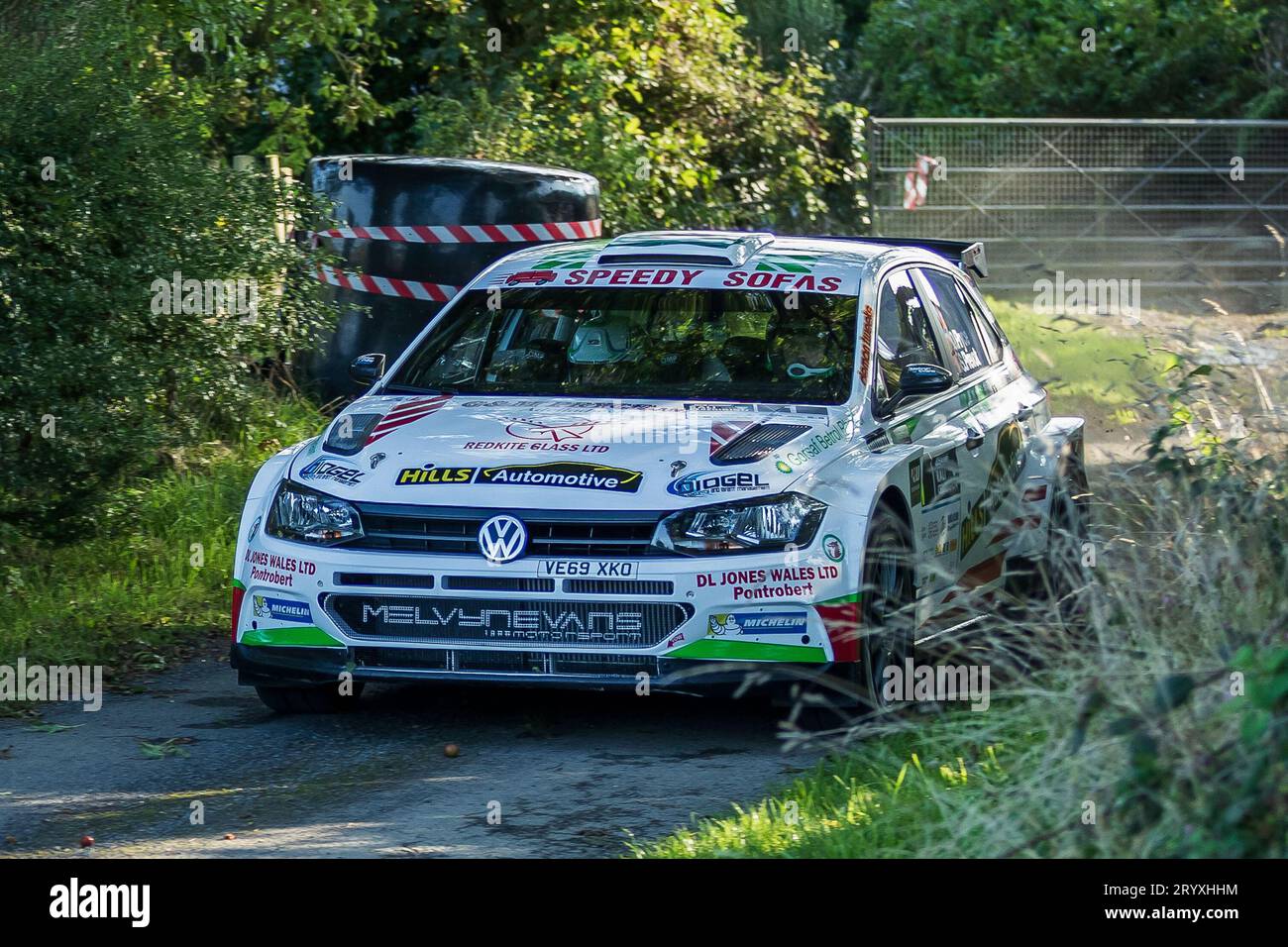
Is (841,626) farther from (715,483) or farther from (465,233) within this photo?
(465,233)

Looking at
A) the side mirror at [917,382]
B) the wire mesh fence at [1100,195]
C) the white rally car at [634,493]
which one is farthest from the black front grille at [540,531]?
the wire mesh fence at [1100,195]

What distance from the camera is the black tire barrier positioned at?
40.2 feet

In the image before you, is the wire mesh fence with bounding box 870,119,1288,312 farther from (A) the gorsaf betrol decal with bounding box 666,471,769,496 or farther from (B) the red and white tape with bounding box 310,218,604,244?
(A) the gorsaf betrol decal with bounding box 666,471,769,496

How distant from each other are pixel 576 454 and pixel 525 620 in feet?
2.04

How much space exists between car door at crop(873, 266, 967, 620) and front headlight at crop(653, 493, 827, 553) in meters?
0.73

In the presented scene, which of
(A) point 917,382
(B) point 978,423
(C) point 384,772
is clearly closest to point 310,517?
(C) point 384,772

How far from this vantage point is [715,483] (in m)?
6.48

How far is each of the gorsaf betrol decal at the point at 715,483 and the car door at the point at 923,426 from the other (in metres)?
0.88

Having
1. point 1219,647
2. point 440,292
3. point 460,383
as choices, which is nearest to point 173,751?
point 460,383

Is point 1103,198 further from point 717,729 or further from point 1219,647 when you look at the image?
point 1219,647

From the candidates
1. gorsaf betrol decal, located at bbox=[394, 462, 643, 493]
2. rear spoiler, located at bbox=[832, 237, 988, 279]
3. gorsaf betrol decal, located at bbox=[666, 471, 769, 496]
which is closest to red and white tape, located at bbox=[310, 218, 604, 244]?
rear spoiler, located at bbox=[832, 237, 988, 279]

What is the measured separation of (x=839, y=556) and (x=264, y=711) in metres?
2.37

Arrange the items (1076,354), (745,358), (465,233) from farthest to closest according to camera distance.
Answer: (1076,354) < (465,233) < (745,358)

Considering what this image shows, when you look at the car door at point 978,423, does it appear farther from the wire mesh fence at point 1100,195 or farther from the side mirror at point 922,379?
the wire mesh fence at point 1100,195
